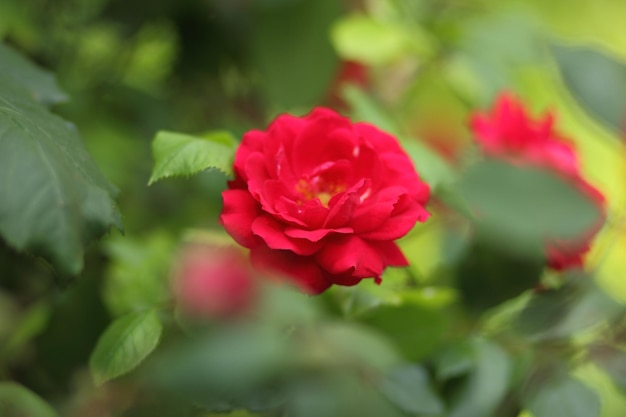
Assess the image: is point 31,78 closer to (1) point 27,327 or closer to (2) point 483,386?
(1) point 27,327

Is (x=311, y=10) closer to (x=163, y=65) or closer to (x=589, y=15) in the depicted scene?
(x=163, y=65)

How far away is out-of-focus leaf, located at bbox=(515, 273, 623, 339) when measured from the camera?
57cm

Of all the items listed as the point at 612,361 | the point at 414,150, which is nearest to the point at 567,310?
the point at 612,361

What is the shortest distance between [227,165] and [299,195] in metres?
0.05

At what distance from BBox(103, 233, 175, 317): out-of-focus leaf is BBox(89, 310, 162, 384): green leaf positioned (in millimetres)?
133

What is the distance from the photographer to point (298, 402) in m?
0.36

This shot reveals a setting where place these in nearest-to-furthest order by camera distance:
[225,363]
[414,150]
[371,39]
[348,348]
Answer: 1. [225,363]
2. [348,348]
3. [414,150]
4. [371,39]

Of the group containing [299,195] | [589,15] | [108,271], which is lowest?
[108,271]

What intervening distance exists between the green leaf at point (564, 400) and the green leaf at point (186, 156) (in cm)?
26

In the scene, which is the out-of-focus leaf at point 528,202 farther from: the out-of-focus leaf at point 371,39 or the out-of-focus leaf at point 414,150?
the out-of-focus leaf at point 371,39

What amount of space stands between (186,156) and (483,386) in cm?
26

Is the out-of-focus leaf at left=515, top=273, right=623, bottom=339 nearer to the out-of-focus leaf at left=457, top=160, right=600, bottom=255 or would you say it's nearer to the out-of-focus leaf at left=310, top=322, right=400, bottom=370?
the out-of-focus leaf at left=457, top=160, right=600, bottom=255

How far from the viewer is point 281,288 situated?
1.27ft

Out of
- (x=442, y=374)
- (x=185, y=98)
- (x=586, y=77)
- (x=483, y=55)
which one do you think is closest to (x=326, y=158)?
(x=442, y=374)
